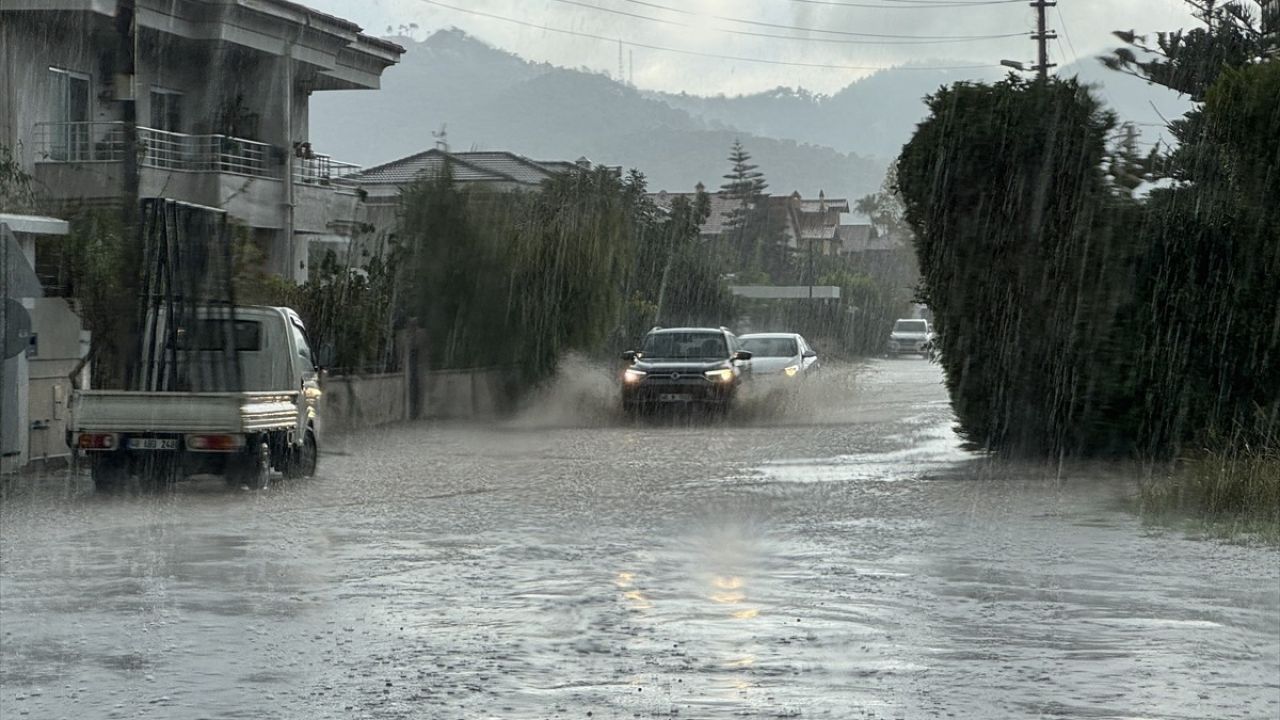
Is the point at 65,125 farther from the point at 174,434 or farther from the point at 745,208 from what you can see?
the point at 745,208

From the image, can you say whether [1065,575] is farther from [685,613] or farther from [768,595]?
[685,613]

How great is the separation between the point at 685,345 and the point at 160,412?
15.5 metres

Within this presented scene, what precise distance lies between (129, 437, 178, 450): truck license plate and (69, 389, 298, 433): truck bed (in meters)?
0.08

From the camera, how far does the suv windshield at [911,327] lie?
81875 mm

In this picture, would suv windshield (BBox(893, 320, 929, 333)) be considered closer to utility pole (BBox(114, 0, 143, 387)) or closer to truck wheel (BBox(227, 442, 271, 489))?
utility pole (BBox(114, 0, 143, 387))

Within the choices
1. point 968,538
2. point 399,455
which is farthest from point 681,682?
point 399,455

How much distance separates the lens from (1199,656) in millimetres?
9117

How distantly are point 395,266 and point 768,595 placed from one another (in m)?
22.6

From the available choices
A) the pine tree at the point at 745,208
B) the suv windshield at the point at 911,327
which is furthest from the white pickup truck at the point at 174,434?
the pine tree at the point at 745,208

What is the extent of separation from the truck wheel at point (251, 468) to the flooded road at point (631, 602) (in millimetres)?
225

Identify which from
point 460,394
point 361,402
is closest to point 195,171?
point 361,402

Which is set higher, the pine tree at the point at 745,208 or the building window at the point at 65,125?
the pine tree at the point at 745,208

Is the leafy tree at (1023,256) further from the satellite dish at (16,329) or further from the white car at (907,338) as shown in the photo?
the white car at (907,338)

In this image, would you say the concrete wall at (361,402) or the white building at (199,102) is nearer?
the concrete wall at (361,402)
